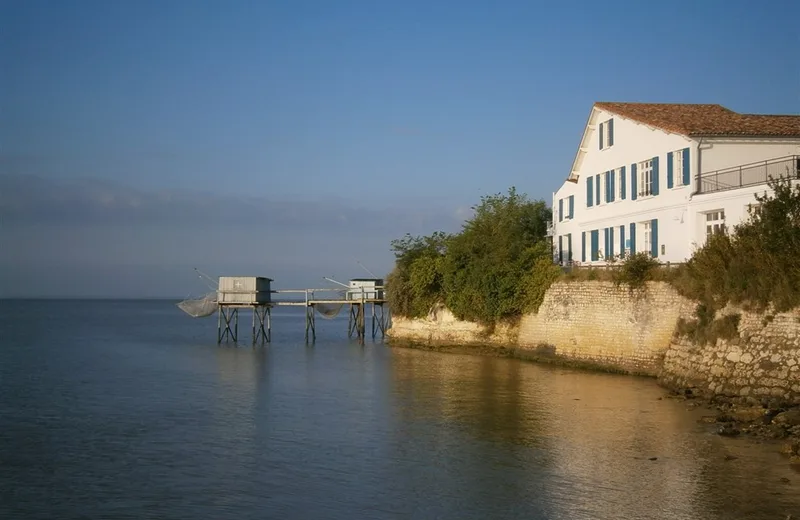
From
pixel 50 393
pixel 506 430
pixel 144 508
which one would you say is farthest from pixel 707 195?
pixel 50 393

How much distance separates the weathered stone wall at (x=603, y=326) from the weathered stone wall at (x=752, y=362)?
2.56m

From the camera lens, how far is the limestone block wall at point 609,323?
27.5 meters

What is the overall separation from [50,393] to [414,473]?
1748 cm

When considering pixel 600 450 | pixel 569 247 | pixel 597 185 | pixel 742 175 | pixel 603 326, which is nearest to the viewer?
pixel 600 450

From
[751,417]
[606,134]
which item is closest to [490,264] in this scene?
[606,134]

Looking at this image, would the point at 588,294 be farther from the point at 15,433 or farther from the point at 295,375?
the point at 15,433

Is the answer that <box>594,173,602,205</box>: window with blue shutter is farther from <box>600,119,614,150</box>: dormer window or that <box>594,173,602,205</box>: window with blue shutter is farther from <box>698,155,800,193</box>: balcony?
<box>698,155,800,193</box>: balcony

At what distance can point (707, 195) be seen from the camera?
27875mm

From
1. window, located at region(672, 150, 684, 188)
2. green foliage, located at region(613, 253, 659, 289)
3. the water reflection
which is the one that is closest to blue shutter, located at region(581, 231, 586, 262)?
window, located at region(672, 150, 684, 188)

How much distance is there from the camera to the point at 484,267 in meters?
Answer: 39.1

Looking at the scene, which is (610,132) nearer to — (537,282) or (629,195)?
(629,195)

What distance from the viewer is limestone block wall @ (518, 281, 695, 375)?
1083 inches

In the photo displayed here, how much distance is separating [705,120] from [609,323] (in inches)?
359

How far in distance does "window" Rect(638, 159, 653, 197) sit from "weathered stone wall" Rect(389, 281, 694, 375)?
411 cm
